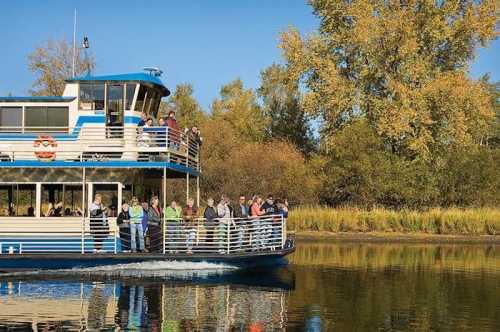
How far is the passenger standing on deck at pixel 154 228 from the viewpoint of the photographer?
77.8ft

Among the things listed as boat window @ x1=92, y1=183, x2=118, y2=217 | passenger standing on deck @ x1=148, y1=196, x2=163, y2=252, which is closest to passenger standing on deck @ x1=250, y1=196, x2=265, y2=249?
passenger standing on deck @ x1=148, y1=196, x2=163, y2=252

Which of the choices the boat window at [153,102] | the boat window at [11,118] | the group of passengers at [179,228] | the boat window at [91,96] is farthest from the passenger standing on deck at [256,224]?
the boat window at [11,118]

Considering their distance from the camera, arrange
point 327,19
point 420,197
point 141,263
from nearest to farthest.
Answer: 1. point 141,263
2. point 420,197
3. point 327,19

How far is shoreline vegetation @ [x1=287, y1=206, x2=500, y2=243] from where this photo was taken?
43.0m

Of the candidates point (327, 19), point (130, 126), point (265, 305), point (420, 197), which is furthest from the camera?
point (327, 19)

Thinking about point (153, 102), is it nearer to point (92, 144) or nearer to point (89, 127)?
point (89, 127)

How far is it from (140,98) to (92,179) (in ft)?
9.44

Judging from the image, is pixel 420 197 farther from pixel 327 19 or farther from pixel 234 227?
pixel 234 227

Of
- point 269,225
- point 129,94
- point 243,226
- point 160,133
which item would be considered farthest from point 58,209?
point 269,225

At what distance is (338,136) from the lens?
158 ft

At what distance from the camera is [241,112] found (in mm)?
66000

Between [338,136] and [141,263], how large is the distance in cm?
2628

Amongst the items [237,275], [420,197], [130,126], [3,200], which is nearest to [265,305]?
[237,275]

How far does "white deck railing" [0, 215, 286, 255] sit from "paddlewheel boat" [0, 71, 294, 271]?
1.1 inches
